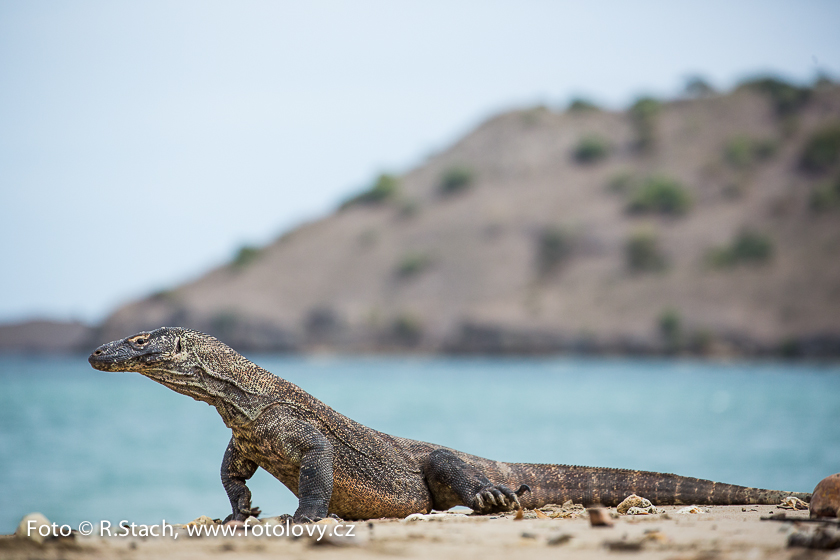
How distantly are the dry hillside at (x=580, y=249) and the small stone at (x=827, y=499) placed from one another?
5504 centimetres

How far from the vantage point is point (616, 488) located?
21.2 feet

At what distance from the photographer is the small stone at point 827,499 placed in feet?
15.9

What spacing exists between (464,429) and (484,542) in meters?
21.8

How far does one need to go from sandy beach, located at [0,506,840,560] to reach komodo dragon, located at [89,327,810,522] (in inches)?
32.3

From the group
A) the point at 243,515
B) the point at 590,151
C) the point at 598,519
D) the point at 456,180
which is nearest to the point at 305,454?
the point at 243,515

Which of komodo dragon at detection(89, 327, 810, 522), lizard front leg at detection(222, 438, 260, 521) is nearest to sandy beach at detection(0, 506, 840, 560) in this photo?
komodo dragon at detection(89, 327, 810, 522)

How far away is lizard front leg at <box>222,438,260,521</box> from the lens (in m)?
6.03

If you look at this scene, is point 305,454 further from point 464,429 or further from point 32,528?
point 464,429

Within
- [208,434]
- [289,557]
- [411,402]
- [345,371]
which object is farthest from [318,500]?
[345,371]

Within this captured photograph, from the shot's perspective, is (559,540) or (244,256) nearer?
(559,540)

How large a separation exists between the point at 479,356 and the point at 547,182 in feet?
97.5

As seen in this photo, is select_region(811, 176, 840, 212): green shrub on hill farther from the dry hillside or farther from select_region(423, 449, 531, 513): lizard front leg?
select_region(423, 449, 531, 513): lizard front leg

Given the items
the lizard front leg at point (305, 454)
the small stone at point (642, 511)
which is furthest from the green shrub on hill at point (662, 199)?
the lizard front leg at point (305, 454)

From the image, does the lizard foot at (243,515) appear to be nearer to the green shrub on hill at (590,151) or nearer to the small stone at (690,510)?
the small stone at (690,510)
